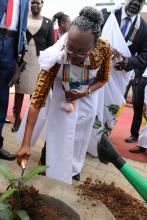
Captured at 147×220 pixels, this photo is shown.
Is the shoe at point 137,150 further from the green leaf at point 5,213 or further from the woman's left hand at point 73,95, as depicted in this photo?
the green leaf at point 5,213

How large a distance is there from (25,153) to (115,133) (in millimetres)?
3279

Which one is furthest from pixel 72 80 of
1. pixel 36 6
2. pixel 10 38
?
pixel 36 6

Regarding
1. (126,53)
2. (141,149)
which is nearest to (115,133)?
(141,149)

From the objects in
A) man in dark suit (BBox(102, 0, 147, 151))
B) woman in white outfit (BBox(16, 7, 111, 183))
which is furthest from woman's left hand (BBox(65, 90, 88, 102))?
man in dark suit (BBox(102, 0, 147, 151))

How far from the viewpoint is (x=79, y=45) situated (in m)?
1.95

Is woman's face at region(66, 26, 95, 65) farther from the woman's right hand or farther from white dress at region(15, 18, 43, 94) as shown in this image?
white dress at region(15, 18, 43, 94)

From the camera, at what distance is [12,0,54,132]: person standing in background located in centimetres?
432

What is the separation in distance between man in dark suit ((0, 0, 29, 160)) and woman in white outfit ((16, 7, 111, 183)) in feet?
2.27

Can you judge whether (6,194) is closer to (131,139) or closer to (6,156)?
(6,156)

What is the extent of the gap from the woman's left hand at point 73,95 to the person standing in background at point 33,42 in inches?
72.3

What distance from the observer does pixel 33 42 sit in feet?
14.3

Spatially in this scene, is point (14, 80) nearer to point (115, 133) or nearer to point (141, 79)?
point (141, 79)

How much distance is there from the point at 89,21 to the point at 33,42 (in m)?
2.35

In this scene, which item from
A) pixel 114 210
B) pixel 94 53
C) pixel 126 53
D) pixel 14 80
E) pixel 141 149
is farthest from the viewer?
pixel 141 149
